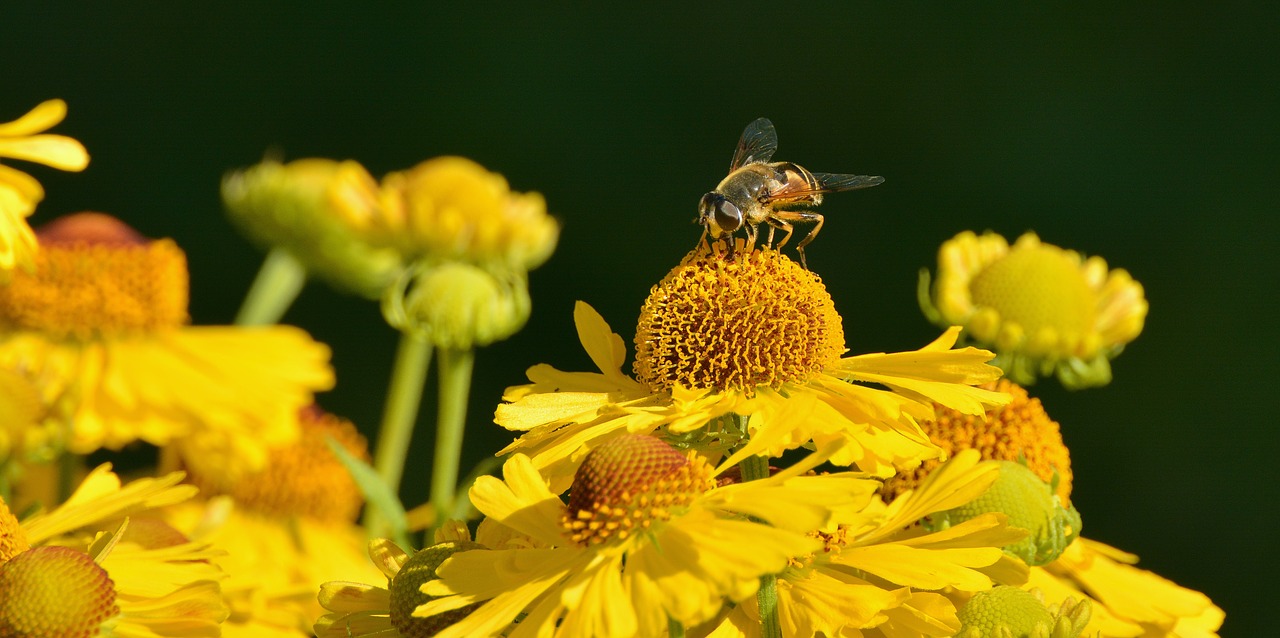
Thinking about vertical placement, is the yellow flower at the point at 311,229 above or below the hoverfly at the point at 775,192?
below

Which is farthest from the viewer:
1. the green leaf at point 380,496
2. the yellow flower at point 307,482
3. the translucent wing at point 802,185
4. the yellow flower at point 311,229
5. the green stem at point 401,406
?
the yellow flower at point 311,229

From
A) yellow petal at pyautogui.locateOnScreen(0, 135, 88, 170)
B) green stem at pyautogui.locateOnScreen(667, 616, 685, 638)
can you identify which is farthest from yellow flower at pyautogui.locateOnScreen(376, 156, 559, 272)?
green stem at pyautogui.locateOnScreen(667, 616, 685, 638)

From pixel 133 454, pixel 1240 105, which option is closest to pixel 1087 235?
pixel 1240 105

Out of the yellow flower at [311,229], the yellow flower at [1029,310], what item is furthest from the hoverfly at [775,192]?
the yellow flower at [311,229]

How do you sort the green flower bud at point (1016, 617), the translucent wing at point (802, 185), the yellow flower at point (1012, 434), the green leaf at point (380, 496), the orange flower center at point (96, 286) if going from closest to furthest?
the green flower bud at point (1016, 617)
the yellow flower at point (1012, 434)
the green leaf at point (380, 496)
the translucent wing at point (802, 185)
the orange flower center at point (96, 286)

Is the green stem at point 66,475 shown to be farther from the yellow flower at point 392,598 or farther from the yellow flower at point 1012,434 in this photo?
Answer: the yellow flower at point 1012,434

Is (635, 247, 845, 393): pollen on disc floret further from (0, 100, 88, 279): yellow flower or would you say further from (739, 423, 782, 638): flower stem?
(0, 100, 88, 279): yellow flower
